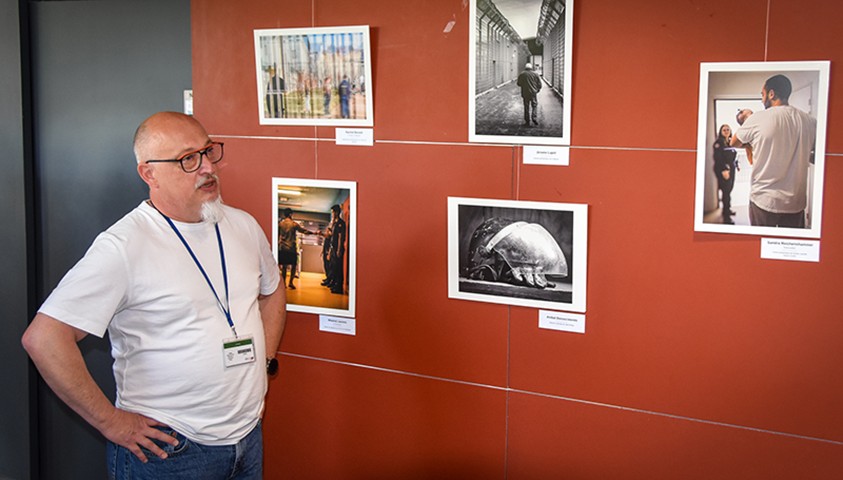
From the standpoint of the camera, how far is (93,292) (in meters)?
2.38

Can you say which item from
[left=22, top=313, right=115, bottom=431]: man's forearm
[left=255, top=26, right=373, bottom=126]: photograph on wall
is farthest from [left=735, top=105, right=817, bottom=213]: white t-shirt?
[left=22, top=313, right=115, bottom=431]: man's forearm

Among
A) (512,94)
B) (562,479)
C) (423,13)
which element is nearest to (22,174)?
(423,13)

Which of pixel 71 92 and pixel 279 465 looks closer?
pixel 279 465

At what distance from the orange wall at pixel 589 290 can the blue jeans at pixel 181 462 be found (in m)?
0.80

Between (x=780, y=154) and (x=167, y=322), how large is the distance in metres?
2.04

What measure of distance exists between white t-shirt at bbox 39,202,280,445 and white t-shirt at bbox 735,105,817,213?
69.8 inches

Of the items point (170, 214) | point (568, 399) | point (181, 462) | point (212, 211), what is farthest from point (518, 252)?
point (181, 462)

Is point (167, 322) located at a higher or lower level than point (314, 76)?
lower

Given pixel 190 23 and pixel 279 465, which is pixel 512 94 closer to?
pixel 190 23

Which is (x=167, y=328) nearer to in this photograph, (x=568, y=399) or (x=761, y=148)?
(x=568, y=399)

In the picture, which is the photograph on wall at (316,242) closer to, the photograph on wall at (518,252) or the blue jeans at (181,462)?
the photograph on wall at (518,252)

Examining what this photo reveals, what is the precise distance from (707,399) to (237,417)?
1.62 meters

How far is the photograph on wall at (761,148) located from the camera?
2430mm

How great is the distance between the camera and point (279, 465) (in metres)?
3.58
